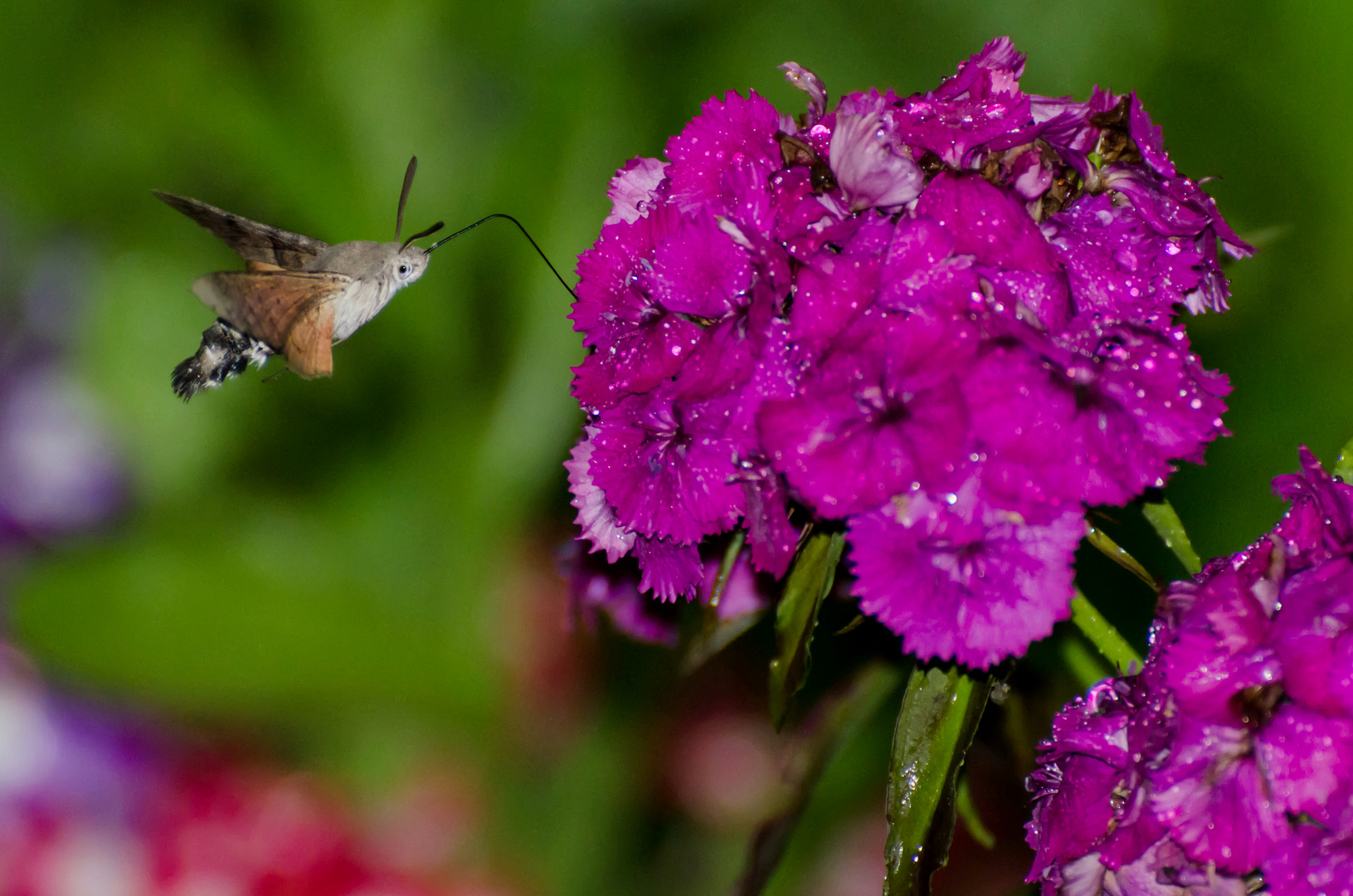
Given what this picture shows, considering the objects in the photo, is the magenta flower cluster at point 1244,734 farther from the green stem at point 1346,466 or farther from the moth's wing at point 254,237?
the moth's wing at point 254,237

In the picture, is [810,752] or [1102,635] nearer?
[1102,635]

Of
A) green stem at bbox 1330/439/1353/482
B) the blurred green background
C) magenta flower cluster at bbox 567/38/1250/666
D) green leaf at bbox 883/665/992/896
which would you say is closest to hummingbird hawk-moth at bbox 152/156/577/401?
magenta flower cluster at bbox 567/38/1250/666

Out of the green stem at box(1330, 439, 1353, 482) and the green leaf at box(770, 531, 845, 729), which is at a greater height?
the green leaf at box(770, 531, 845, 729)

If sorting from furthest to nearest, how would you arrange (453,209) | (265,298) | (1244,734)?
(453,209) < (265,298) < (1244,734)

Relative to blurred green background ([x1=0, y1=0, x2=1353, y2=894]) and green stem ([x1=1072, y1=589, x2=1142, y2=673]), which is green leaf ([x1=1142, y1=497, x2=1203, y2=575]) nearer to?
green stem ([x1=1072, y1=589, x2=1142, y2=673])

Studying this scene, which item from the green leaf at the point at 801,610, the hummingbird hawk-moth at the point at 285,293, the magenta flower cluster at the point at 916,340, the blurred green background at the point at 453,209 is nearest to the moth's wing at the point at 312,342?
the hummingbird hawk-moth at the point at 285,293

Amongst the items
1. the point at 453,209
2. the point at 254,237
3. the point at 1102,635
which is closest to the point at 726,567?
the point at 1102,635

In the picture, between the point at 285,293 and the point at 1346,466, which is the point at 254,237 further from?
the point at 1346,466
